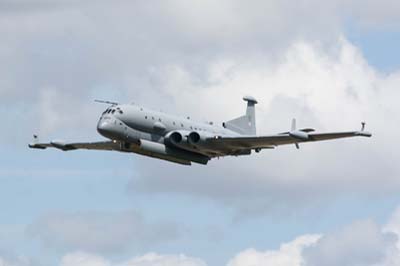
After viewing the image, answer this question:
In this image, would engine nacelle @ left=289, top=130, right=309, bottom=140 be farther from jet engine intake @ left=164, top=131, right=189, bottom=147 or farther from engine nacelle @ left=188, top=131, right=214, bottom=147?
jet engine intake @ left=164, top=131, right=189, bottom=147

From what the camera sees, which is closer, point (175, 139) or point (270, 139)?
point (175, 139)

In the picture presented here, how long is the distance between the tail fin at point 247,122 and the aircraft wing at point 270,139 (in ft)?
17.3

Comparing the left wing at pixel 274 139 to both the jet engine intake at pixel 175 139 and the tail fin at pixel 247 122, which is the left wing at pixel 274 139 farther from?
the tail fin at pixel 247 122

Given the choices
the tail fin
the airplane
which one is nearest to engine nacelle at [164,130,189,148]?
the airplane

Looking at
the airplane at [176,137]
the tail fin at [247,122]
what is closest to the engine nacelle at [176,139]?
the airplane at [176,137]

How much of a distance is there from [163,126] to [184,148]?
2.17m

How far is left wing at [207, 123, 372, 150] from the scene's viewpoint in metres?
111

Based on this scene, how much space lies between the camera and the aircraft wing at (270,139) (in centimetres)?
11244

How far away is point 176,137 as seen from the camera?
115m

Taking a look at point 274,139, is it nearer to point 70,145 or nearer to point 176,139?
point 176,139

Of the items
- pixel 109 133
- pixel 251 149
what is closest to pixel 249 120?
pixel 251 149

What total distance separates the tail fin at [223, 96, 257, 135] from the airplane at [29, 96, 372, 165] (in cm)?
395

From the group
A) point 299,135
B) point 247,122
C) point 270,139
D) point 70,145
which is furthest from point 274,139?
point 70,145

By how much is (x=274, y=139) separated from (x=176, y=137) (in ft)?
21.9
